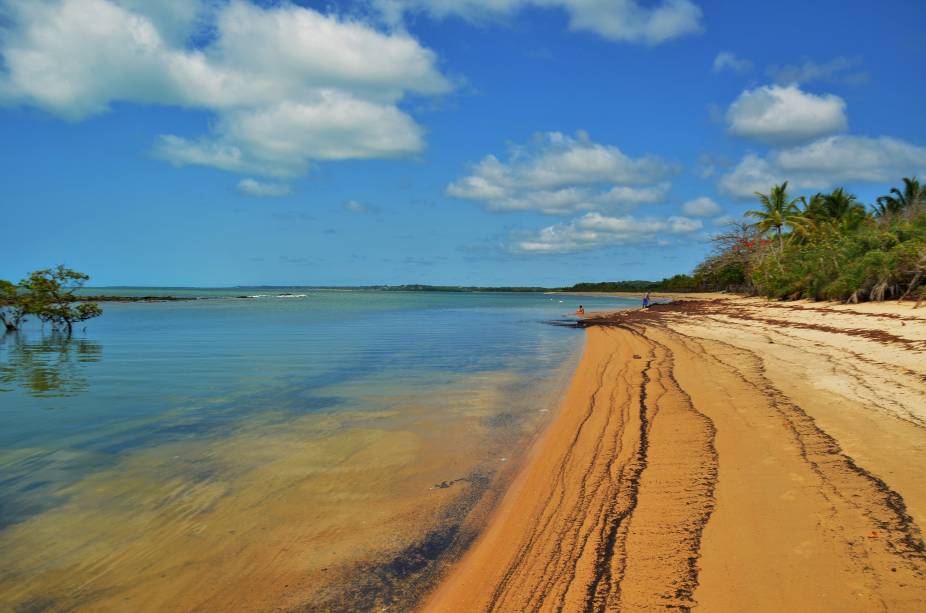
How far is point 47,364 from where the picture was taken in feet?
57.2

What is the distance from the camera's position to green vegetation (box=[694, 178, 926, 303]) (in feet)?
80.6

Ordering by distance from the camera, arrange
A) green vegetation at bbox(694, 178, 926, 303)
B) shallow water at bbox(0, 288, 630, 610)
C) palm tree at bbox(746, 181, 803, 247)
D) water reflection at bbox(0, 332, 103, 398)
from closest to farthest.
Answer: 1. shallow water at bbox(0, 288, 630, 610)
2. water reflection at bbox(0, 332, 103, 398)
3. green vegetation at bbox(694, 178, 926, 303)
4. palm tree at bbox(746, 181, 803, 247)

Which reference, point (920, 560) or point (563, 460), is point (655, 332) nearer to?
point (563, 460)

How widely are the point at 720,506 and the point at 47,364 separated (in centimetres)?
2047

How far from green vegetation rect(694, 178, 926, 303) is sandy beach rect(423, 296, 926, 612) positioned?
18177mm

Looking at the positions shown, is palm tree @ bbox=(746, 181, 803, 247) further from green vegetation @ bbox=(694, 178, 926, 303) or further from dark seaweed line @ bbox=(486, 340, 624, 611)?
dark seaweed line @ bbox=(486, 340, 624, 611)

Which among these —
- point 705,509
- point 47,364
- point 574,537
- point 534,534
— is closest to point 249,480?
point 534,534

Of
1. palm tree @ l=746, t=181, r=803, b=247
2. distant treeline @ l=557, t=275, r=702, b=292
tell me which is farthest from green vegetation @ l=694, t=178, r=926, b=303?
distant treeline @ l=557, t=275, r=702, b=292

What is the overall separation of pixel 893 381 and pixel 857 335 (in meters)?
8.09

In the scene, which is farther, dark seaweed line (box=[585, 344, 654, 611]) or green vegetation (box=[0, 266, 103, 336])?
green vegetation (box=[0, 266, 103, 336])

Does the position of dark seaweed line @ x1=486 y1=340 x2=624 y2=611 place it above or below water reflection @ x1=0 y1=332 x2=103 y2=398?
above

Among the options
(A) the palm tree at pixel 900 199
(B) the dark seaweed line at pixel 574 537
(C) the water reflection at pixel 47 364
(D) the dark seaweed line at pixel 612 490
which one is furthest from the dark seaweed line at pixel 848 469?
(A) the palm tree at pixel 900 199

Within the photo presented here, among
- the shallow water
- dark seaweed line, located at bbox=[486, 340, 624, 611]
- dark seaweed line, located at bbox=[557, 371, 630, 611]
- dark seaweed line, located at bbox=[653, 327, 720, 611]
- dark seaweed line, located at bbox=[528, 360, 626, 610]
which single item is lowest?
the shallow water

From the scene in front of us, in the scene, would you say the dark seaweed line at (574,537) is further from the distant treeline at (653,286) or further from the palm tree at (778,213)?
the distant treeline at (653,286)
